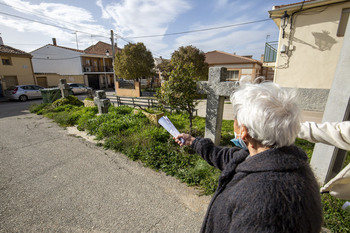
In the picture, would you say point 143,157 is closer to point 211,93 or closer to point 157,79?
point 211,93

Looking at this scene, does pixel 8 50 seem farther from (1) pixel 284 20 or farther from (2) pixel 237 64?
(2) pixel 237 64

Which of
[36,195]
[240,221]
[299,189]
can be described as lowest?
[36,195]

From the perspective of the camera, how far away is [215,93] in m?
3.65

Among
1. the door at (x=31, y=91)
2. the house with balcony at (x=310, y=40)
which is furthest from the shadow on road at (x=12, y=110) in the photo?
the house with balcony at (x=310, y=40)

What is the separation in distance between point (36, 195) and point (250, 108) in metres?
3.64

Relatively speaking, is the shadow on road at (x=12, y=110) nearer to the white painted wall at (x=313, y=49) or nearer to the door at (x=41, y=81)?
the door at (x=41, y=81)

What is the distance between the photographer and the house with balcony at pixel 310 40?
8039 mm

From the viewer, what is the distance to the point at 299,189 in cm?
83

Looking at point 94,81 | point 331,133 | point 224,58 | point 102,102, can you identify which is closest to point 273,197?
point 331,133

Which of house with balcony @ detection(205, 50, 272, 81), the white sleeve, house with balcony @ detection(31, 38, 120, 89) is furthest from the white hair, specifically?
house with balcony @ detection(31, 38, 120, 89)

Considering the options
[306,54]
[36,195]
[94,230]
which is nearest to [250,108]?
[94,230]

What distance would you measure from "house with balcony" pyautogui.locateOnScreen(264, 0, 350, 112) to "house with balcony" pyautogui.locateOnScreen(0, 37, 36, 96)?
23.8 metres

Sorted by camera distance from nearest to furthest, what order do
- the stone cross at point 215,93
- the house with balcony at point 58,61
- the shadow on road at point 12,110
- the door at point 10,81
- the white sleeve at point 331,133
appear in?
the white sleeve at point 331,133 → the stone cross at point 215,93 → the shadow on road at point 12,110 → the door at point 10,81 → the house with balcony at point 58,61

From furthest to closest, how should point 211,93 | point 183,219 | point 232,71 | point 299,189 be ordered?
point 232,71 < point 211,93 < point 183,219 < point 299,189
